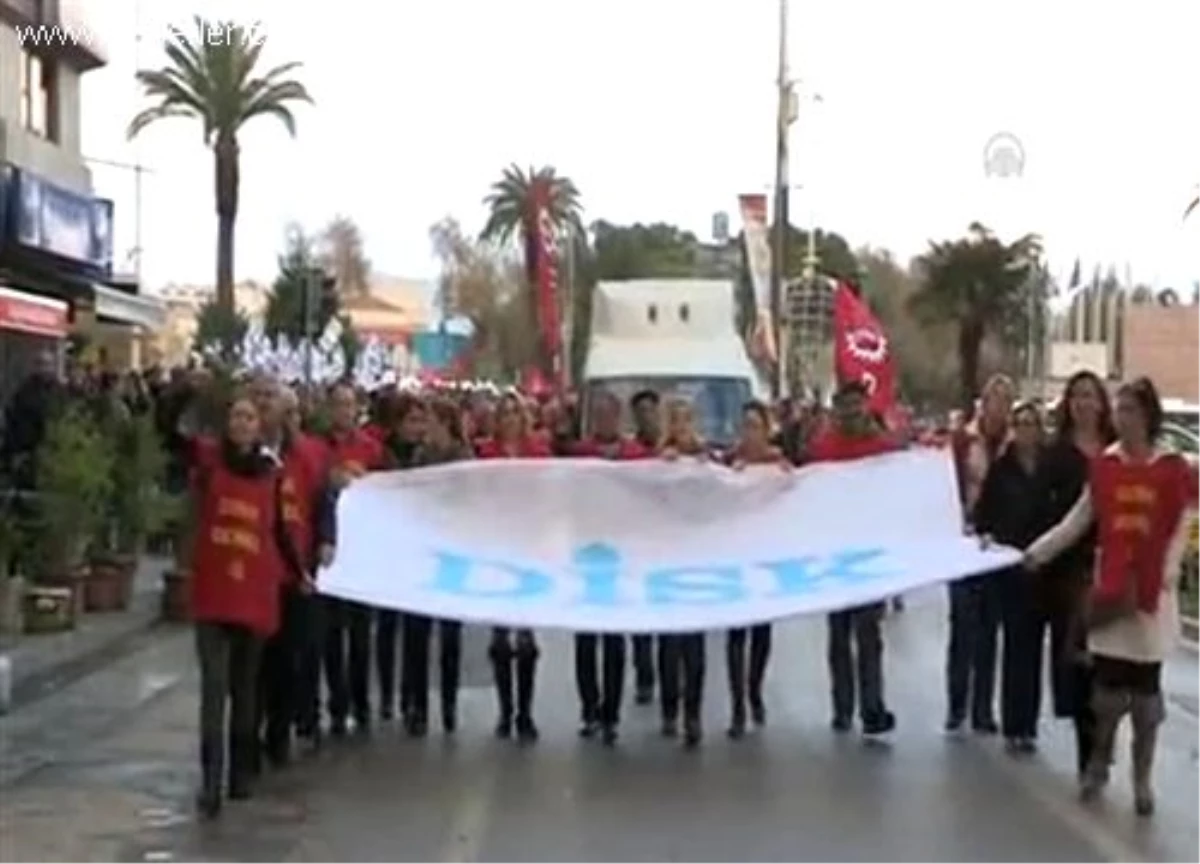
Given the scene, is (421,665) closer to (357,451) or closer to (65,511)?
(357,451)

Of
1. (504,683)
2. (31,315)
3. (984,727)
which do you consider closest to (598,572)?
(504,683)

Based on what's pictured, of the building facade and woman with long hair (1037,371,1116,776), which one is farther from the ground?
the building facade

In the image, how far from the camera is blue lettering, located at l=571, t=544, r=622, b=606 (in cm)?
1536

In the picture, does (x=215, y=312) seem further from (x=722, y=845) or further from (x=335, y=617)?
(x=722, y=845)

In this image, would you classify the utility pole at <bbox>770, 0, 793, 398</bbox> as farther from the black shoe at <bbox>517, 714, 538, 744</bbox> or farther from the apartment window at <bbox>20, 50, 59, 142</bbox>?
the black shoe at <bbox>517, 714, 538, 744</bbox>

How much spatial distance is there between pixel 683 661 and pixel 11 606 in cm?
676

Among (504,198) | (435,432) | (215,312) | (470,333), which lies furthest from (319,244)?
(435,432)

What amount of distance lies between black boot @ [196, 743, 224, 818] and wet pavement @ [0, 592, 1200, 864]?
0.26ft

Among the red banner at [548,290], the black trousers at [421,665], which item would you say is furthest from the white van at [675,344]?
the black trousers at [421,665]

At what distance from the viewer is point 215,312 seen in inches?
2532

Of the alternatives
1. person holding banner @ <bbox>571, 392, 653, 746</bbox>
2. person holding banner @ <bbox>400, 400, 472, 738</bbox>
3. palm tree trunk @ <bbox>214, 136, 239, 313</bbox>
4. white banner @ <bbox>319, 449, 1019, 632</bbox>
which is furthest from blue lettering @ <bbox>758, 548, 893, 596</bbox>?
palm tree trunk @ <bbox>214, 136, 239, 313</bbox>

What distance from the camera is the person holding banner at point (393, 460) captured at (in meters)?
15.7

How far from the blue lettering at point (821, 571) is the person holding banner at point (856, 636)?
0.19 meters

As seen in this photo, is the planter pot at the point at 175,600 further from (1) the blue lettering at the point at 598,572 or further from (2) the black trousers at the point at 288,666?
(2) the black trousers at the point at 288,666
